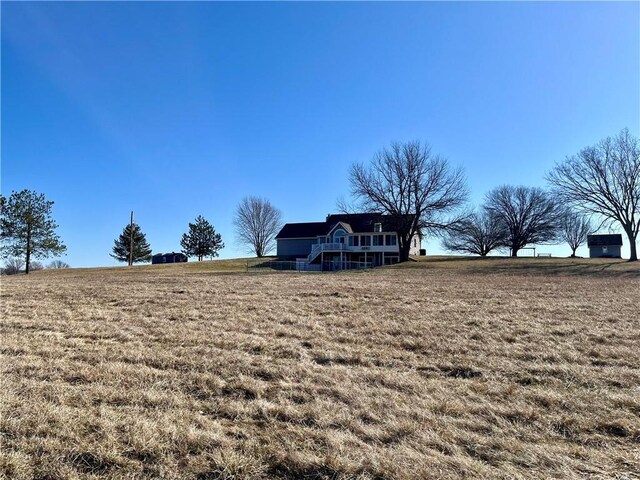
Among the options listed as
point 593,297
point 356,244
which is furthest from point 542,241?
point 593,297

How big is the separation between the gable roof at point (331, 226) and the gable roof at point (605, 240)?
4143 centimetres

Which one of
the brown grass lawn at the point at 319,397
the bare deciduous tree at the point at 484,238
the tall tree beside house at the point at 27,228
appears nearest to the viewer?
the brown grass lawn at the point at 319,397

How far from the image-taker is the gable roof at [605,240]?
59422mm

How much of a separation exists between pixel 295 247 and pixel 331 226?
240 inches

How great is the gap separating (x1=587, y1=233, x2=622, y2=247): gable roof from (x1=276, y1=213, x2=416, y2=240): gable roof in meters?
41.4

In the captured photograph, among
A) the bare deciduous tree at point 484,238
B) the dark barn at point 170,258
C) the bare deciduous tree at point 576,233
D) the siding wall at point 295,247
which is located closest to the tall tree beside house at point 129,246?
the dark barn at point 170,258

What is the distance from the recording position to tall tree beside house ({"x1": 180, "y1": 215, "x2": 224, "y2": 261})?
6394 centimetres

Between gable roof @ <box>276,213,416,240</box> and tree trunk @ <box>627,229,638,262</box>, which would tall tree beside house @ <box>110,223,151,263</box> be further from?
tree trunk @ <box>627,229,638,262</box>

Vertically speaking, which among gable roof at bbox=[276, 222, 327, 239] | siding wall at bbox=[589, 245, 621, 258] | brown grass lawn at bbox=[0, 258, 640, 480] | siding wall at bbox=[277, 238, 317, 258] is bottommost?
brown grass lawn at bbox=[0, 258, 640, 480]

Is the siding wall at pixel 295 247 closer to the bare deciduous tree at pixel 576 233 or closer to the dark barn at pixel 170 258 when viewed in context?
the dark barn at pixel 170 258

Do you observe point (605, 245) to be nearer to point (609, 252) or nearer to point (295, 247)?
point (609, 252)

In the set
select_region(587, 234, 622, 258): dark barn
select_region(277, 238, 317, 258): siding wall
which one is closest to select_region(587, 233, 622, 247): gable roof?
select_region(587, 234, 622, 258): dark barn

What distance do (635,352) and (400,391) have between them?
4.35 meters

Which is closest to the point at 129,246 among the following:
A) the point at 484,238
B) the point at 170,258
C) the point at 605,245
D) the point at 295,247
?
the point at 170,258
